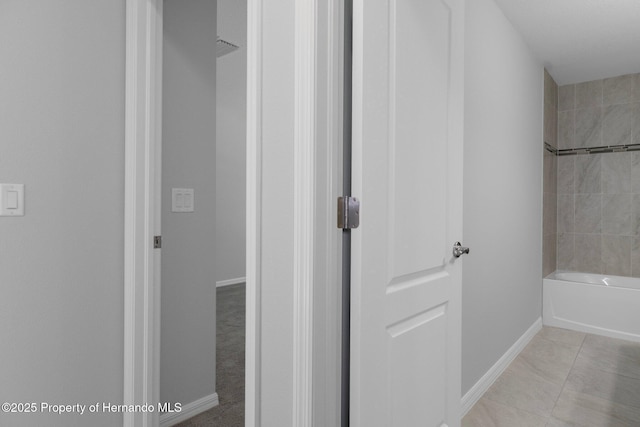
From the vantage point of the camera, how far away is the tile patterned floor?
216cm

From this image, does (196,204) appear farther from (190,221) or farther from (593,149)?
(593,149)

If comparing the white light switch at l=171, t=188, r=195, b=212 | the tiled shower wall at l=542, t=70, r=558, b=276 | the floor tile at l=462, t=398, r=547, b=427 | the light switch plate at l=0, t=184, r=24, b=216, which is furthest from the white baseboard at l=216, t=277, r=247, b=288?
the light switch plate at l=0, t=184, r=24, b=216

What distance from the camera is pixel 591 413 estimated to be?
86.7 inches

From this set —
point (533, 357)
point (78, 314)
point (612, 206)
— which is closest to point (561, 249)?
point (612, 206)

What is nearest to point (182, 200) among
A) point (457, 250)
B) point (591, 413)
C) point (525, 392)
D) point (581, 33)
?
point (457, 250)

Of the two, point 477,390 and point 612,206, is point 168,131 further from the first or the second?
point 612,206

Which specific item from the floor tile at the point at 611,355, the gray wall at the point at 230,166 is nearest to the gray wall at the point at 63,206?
the floor tile at the point at 611,355

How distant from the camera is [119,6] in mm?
1634

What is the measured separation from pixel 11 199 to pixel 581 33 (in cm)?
387

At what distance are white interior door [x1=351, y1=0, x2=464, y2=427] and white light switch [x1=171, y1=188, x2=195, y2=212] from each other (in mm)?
1238

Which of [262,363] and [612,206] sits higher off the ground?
[612,206]

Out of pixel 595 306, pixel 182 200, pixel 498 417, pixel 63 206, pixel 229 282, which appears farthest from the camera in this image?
pixel 229 282

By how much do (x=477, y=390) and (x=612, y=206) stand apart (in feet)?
10.1

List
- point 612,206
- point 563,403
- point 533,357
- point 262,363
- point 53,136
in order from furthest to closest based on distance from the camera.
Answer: point 612,206 < point 533,357 < point 563,403 < point 53,136 < point 262,363
